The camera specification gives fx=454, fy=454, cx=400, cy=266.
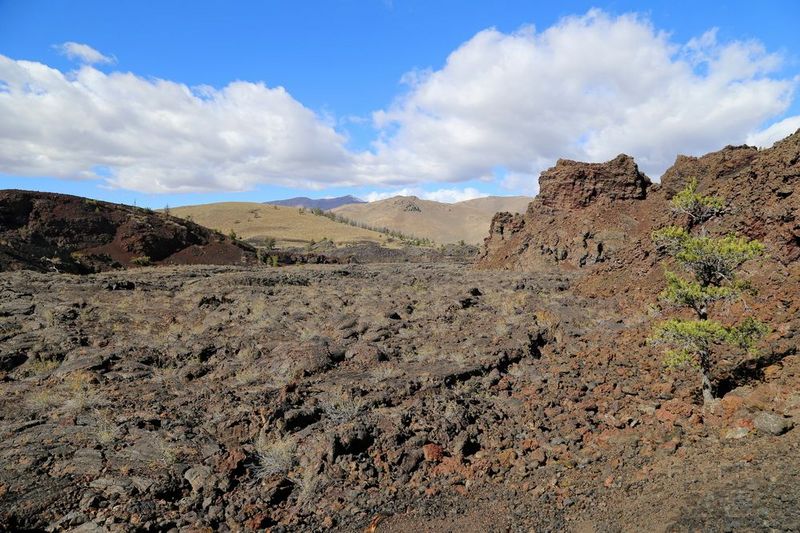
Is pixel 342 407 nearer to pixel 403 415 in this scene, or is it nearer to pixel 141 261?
pixel 403 415

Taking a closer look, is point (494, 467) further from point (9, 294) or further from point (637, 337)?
point (9, 294)

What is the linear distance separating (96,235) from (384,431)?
3495 centimetres

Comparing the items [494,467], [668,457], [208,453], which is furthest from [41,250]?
[668,457]

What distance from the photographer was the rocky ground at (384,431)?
201 inches

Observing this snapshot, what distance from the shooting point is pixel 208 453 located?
6340mm

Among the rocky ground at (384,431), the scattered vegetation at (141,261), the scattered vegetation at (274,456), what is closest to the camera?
the rocky ground at (384,431)

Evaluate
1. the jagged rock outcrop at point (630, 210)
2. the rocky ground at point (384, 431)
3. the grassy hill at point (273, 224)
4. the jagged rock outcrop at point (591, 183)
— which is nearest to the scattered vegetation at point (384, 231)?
the grassy hill at point (273, 224)

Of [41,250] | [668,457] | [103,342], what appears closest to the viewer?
[668,457]

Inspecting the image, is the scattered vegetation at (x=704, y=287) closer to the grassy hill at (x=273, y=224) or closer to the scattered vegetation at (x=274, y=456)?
the scattered vegetation at (x=274, y=456)

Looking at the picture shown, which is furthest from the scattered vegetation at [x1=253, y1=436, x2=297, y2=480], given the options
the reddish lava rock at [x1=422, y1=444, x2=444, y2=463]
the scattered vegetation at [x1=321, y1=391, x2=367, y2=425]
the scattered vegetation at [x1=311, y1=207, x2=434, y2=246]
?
the scattered vegetation at [x1=311, y1=207, x2=434, y2=246]

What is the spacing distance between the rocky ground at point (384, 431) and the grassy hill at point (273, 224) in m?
65.3

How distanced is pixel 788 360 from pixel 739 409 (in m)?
1.57

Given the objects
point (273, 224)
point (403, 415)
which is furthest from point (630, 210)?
point (273, 224)

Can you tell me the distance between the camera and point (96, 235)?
33469 millimetres
